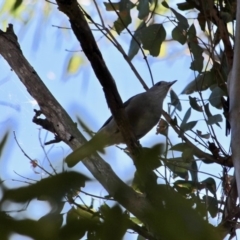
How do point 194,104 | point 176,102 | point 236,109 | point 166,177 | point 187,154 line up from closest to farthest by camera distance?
point 166,177
point 236,109
point 187,154
point 194,104
point 176,102

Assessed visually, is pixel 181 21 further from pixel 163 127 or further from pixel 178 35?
pixel 163 127

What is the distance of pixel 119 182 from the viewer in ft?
1.22

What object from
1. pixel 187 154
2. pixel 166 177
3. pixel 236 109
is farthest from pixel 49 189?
pixel 187 154

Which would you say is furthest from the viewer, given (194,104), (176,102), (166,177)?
(176,102)

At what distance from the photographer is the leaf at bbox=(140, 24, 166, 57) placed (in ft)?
7.27

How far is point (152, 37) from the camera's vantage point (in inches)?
88.0

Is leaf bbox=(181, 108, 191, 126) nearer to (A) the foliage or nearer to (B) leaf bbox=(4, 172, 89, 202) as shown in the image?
(A) the foliage

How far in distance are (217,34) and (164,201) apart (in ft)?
6.26

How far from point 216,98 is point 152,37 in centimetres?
41

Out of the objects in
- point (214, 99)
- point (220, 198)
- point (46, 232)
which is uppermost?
point (214, 99)

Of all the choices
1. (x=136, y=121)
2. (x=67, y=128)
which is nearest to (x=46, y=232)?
(x=67, y=128)

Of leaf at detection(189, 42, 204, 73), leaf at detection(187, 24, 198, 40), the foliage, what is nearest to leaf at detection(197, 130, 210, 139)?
the foliage

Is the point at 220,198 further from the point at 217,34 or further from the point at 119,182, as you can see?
the point at 119,182

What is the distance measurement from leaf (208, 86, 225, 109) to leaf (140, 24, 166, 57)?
315mm
